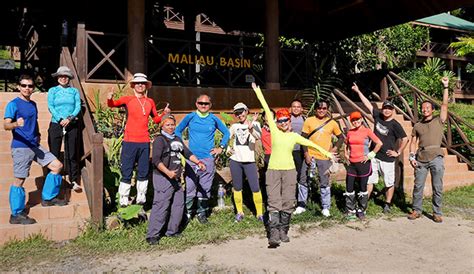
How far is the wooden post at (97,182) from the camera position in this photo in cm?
479

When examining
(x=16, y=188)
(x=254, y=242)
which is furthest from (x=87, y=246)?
(x=254, y=242)

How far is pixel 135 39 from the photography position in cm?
771

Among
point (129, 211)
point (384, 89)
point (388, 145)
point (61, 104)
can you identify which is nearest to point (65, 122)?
point (61, 104)

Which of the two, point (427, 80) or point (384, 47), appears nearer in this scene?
point (427, 80)

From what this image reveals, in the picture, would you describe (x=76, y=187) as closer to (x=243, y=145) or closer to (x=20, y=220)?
(x=20, y=220)

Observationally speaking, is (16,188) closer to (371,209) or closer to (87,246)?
(87,246)

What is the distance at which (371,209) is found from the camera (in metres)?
6.34

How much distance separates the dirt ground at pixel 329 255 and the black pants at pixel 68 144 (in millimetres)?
1568

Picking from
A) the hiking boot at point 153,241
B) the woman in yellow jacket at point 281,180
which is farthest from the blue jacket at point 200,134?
the hiking boot at point 153,241

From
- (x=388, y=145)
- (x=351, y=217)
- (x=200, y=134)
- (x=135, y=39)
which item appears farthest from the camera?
(x=135, y=39)

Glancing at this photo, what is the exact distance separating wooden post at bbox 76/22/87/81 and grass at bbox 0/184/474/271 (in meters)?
3.73

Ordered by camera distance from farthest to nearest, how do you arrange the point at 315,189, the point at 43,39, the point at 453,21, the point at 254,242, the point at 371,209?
1. the point at 453,21
2. the point at 43,39
3. the point at 315,189
4. the point at 371,209
5. the point at 254,242

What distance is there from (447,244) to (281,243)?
2.04 meters

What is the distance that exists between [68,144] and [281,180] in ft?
9.30
